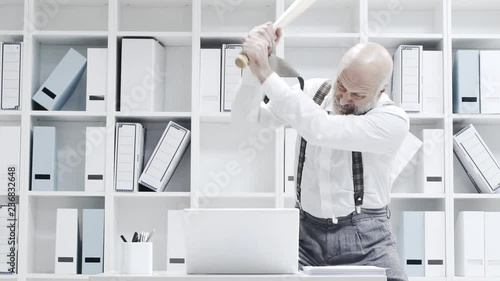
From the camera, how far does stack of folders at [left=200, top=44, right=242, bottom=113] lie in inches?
155

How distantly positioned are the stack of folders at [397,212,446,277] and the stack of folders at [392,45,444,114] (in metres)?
0.54

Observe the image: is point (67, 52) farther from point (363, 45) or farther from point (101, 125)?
point (363, 45)

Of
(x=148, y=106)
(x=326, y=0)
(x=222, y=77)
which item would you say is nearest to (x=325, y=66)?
(x=326, y=0)

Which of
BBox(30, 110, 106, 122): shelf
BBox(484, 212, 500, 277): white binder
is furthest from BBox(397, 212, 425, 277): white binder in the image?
BBox(30, 110, 106, 122): shelf

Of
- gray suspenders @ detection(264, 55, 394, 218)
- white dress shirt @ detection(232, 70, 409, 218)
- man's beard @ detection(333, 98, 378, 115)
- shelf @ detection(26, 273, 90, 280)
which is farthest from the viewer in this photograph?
shelf @ detection(26, 273, 90, 280)

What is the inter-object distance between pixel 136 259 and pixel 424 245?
7.20 feet

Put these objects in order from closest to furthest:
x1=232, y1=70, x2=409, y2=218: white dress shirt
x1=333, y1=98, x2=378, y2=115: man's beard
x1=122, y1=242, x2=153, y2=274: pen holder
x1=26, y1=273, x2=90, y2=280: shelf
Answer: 1. x1=122, y1=242, x2=153, y2=274: pen holder
2. x1=232, y1=70, x2=409, y2=218: white dress shirt
3. x1=333, y1=98, x2=378, y2=115: man's beard
4. x1=26, y1=273, x2=90, y2=280: shelf

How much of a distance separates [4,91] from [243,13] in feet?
4.22

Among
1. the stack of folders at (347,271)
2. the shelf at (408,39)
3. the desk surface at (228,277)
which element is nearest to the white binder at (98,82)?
the shelf at (408,39)

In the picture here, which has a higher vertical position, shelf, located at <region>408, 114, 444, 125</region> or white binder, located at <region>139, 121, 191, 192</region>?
shelf, located at <region>408, 114, 444, 125</region>

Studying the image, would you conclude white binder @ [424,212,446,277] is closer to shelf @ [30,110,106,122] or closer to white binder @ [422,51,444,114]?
white binder @ [422,51,444,114]

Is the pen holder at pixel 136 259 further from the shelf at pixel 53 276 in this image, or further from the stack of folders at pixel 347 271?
the shelf at pixel 53 276

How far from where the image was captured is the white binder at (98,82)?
3.96 metres

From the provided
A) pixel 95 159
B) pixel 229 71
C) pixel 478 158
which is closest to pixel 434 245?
pixel 478 158
